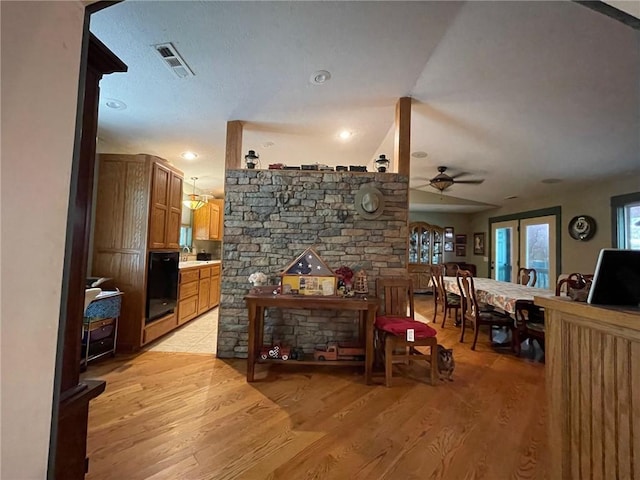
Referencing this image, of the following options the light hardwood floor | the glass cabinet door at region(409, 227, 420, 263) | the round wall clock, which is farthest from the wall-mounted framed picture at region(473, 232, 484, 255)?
the light hardwood floor

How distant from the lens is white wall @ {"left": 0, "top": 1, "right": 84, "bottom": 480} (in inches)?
22.0

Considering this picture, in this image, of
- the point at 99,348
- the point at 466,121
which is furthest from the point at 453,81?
the point at 99,348

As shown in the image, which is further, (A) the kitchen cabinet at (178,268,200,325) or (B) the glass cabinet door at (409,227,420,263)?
(B) the glass cabinet door at (409,227,420,263)

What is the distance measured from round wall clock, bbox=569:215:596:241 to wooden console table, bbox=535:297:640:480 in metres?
4.85

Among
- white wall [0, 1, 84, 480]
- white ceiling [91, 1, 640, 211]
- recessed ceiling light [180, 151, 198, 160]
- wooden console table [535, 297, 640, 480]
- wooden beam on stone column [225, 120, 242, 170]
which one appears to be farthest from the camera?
recessed ceiling light [180, 151, 198, 160]

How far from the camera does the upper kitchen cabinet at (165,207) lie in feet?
10.8

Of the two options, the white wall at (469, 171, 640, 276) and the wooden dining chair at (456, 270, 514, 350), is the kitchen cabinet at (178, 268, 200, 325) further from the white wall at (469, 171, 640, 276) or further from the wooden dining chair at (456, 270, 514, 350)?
the white wall at (469, 171, 640, 276)

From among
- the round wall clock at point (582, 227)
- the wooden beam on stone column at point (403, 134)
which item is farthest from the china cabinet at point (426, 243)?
the wooden beam on stone column at point (403, 134)

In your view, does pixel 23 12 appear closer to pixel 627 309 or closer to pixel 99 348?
pixel 627 309

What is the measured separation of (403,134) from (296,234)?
5.39ft

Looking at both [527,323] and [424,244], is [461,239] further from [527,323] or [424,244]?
[527,323]

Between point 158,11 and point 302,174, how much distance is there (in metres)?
1.74

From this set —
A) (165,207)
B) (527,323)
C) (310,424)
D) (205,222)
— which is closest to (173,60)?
(165,207)

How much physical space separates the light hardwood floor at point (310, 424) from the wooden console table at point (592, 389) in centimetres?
62
